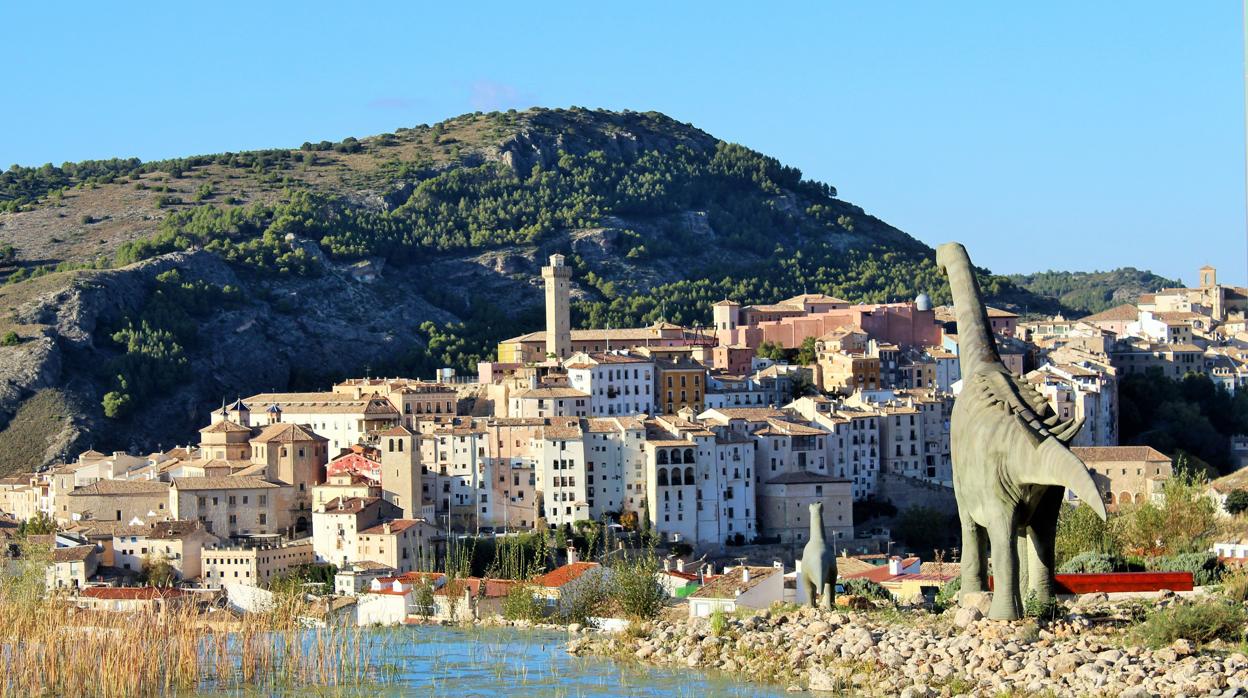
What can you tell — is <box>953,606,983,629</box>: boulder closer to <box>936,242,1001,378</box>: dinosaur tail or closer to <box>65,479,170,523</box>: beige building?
<box>936,242,1001,378</box>: dinosaur tail

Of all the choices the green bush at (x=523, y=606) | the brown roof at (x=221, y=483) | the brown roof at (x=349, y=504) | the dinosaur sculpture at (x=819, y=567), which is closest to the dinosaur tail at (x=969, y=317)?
the dinosaur sculpture at (x=819, y=567)

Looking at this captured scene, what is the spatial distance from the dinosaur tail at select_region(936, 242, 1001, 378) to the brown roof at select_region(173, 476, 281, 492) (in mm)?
33256

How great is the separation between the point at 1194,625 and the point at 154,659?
46.8ft

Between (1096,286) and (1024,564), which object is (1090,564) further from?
(1096,286)

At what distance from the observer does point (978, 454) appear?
2594 cm

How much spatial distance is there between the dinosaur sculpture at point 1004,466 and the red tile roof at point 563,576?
1600cm

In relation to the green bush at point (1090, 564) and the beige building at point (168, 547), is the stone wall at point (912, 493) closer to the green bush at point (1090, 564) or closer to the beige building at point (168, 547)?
the beige building at point (168, 547)

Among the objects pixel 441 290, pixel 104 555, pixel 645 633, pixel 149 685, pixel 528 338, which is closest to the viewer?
pixel 149 685

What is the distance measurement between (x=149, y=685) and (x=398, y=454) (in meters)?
27.6

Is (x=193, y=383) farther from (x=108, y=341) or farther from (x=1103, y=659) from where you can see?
(x=1103, y=659)

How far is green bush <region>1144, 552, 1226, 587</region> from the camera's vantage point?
33750 millimetres

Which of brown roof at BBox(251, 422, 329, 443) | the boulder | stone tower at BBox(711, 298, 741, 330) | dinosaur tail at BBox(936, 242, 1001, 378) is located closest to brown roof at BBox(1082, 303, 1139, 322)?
stone tower at BBox(711, 298, 741, 330)

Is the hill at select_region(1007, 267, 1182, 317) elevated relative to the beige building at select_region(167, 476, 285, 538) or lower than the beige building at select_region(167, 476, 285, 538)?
elevated

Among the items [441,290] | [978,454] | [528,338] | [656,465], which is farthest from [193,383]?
[978,454]
